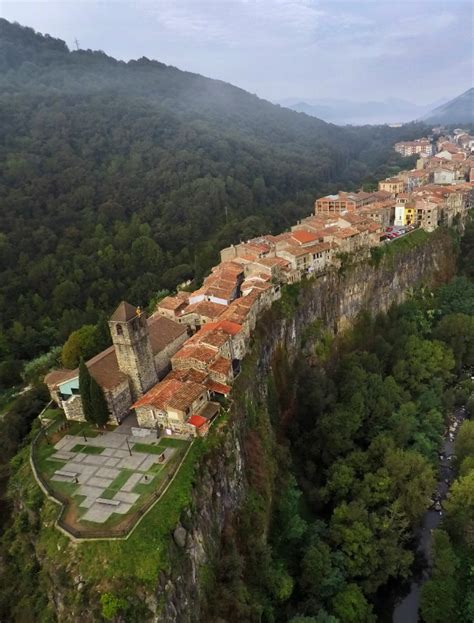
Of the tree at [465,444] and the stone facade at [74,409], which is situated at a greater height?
the stone facade at [74,409]

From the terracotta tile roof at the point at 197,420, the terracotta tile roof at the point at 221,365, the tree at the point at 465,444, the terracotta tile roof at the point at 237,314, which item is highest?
the terracotta tile roof at the point at 237,314

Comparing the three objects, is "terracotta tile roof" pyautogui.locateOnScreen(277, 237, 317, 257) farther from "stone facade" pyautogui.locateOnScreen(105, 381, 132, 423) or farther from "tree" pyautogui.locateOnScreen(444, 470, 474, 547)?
"tree" pyautogui.locateOnScreen(444, 470, 474, 547)

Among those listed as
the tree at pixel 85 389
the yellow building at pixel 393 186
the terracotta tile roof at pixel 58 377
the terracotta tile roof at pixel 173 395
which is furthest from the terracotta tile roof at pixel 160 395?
the yellow building at pixel 393 186

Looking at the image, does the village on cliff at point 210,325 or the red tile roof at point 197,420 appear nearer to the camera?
the red tile roof at point 197,420

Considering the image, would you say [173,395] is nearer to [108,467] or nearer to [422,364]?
[108,467]

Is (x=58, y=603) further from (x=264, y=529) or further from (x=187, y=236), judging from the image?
(x=187, y=236)

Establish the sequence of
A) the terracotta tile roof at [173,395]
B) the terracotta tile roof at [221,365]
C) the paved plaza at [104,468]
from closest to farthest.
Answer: the paved plaza at [104,468] < the terracotta tile roof at [173,395] < the terracotta tile roof at [221,365]

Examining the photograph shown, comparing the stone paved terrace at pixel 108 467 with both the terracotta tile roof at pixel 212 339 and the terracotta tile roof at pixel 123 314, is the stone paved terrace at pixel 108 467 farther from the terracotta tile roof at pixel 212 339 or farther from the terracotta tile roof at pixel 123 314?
the terracotta tile roof at pixel 212 339
